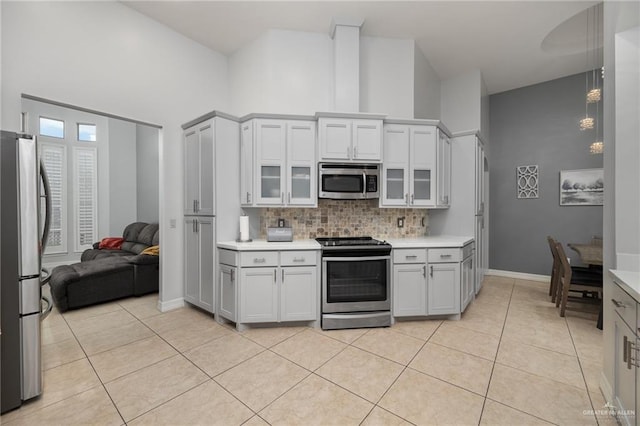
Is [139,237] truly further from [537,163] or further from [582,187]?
[582,187]

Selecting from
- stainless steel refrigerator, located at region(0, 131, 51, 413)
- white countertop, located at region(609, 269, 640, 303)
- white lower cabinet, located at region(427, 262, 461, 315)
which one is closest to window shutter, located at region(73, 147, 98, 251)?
stainless steel refrigerator, located at region(0, 131, 51, 413)

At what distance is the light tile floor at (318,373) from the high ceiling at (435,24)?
366 cm

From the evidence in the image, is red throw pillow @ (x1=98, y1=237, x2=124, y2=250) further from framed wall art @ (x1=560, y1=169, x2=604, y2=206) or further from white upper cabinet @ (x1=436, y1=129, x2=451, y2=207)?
framed wall art @ (x1=560, y1=169, x2=604, y2=206)

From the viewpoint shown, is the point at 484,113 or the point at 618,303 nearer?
the point at 618,303

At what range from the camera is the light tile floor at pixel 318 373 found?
1.72 m

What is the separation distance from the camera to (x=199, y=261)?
11.0 ft

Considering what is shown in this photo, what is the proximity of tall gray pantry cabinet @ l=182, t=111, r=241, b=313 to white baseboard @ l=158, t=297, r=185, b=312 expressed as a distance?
0.67 feet

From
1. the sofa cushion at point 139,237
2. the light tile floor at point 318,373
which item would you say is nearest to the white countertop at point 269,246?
the light tile floor at point 318,373

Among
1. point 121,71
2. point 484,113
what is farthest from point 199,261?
point 484,113

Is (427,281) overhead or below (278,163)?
below

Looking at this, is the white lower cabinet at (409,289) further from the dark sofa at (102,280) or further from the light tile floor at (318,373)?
the dark sofa at (102,280)

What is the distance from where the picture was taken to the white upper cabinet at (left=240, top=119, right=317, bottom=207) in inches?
127

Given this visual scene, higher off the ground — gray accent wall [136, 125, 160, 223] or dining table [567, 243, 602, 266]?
gray accent wall [136, 125, 160, 223]

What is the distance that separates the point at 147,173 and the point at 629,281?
301 inches
